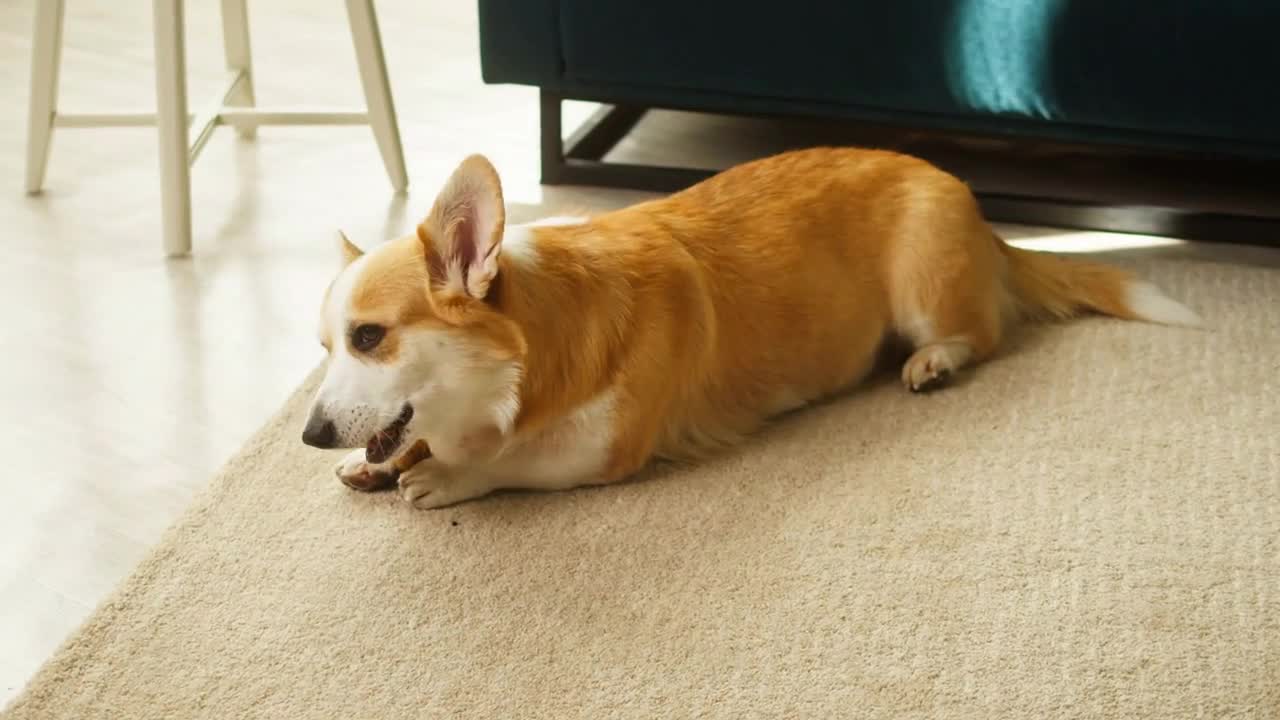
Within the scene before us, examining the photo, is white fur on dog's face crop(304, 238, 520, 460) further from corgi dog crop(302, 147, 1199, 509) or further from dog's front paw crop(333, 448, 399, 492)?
dog's front paw crop(333, 448, 399, 492)

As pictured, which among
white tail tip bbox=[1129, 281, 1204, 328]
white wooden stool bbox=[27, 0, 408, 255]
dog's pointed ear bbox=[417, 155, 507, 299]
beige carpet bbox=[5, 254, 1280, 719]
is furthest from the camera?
white wooden stool bbox=[27, 0, 408, 255]

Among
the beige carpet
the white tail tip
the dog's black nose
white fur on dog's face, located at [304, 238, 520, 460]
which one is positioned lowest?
the beige carpet

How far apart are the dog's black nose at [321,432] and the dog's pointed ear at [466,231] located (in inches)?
8.1

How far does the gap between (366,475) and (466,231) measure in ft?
1.27

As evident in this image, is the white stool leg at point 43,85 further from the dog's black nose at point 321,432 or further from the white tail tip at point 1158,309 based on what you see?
the white tail tip at point 1158,309

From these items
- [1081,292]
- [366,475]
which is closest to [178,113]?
[366,475]

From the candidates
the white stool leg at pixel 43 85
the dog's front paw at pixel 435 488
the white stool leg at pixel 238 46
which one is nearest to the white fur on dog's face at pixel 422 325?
the dog's front paw at pixel 435 488

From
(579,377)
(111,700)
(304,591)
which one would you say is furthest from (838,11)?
(111,700)

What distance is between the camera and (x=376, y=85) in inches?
106

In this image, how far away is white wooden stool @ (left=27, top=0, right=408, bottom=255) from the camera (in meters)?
2.39

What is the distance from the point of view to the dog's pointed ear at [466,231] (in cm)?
150

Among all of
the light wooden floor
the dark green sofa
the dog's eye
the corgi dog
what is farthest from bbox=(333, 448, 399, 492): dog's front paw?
the dark green sofa

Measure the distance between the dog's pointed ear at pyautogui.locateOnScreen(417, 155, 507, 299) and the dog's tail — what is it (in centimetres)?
98

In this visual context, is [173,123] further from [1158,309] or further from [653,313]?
[1158,309]
